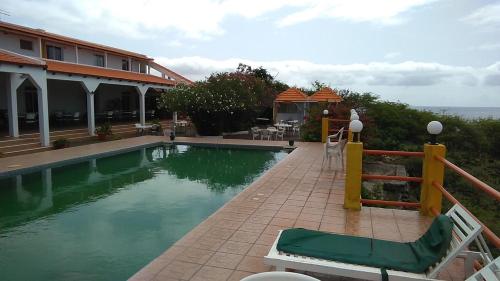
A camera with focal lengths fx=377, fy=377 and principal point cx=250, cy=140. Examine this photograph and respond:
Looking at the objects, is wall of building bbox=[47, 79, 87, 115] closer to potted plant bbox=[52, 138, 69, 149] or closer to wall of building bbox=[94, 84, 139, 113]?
wall of building bbox=[94, 84, 139, 113]

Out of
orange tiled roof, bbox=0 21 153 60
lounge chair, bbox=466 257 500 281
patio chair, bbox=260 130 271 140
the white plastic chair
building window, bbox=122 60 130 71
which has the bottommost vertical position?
patio chair, bbox=260 130 271 140

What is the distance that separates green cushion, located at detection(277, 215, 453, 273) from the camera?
127 inches

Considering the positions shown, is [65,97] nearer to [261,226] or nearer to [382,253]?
[261,226]

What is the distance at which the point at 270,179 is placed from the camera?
8.59m

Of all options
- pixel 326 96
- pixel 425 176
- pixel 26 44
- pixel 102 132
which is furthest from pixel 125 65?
pixel 425 176

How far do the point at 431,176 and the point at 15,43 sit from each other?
19991mm

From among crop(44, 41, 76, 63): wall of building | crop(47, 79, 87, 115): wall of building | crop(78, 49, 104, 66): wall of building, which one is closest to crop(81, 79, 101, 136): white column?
crop(47, 79, 87, 115): wall of building

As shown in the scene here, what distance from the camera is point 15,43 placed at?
18.5 meters

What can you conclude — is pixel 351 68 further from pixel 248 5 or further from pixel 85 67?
pixel 85 67

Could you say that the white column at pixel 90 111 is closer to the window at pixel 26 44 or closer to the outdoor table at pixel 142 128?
the outdoor table at pixel 142 128

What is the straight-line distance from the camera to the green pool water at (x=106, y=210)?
512 centimetres

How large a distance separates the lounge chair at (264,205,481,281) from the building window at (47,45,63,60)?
68.1 ft

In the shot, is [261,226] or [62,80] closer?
[261,226]

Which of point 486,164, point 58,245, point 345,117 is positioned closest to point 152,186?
point 58,245
